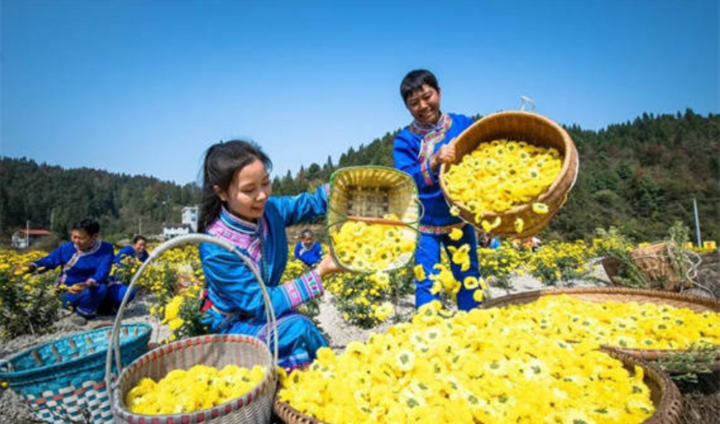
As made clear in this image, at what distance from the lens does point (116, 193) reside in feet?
359

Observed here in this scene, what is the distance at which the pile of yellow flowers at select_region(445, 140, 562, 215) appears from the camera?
89.7 inches

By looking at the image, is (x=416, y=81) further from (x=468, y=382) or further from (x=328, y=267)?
(x=468, y=382)

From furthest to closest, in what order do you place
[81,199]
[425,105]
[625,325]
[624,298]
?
[81,199], [624,298], [425,105], [625,325]

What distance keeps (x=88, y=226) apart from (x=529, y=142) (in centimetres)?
531

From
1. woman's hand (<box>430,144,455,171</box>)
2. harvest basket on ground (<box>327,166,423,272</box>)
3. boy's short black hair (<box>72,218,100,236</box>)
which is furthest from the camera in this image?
boy's short black hair (<box>72,218,100,236</box>)

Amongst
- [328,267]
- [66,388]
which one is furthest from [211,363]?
[328,267]

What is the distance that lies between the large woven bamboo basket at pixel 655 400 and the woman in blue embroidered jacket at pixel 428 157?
139 cm

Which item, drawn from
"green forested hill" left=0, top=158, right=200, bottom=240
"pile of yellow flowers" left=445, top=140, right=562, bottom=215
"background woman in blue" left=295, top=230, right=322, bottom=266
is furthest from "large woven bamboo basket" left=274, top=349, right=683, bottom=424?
"green forested hill" left=0, top=158, right=200, bottom=240

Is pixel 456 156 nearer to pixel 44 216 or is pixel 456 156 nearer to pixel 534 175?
pixel 534 175

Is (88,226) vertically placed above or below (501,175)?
below

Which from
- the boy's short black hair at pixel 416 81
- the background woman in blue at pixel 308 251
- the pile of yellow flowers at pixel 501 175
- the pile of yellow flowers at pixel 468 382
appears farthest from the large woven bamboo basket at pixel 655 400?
the background woman in blue at pixel 308 251

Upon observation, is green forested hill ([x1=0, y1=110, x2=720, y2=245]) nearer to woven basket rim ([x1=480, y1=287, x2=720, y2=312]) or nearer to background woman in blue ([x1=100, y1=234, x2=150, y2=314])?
background woman in blue ([x1=100, y1=234, x2=150, y2=314])

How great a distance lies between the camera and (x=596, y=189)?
44344mm

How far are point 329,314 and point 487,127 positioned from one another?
12.2ft
